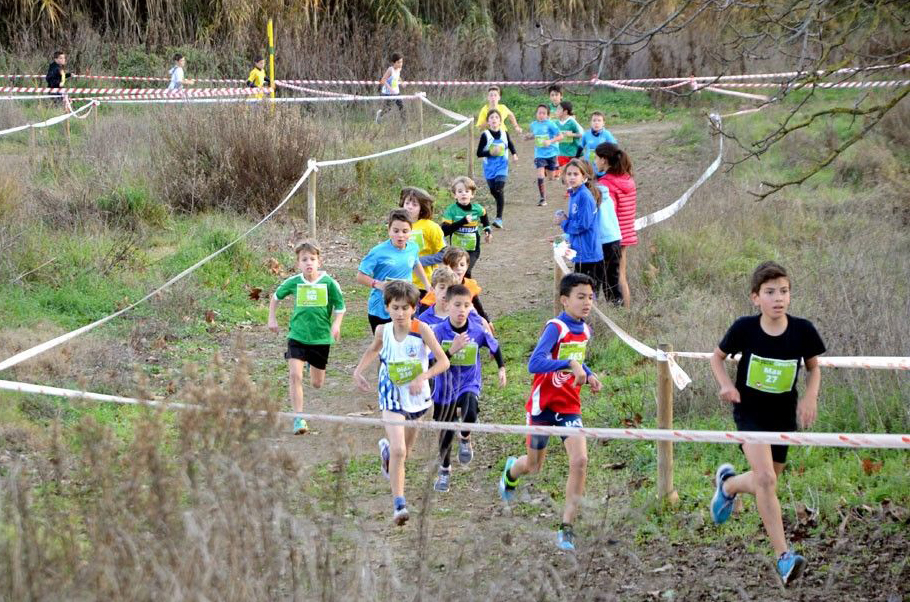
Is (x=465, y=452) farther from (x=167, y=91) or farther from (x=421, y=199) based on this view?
(x=167, y=91)

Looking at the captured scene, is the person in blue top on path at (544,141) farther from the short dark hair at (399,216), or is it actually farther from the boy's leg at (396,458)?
the boy's leg at (396,458)

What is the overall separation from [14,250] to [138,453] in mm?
7679

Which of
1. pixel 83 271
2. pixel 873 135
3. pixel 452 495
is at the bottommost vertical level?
pixel 452 495

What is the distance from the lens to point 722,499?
5.88 m

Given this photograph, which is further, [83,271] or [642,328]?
[83,271]

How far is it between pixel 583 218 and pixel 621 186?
85cm

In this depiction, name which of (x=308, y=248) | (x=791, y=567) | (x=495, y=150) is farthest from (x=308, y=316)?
(x=495, y=150)

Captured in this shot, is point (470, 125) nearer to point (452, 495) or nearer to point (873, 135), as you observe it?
point (873, 135)

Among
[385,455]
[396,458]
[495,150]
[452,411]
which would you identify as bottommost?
[385,455]

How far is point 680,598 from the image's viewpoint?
17.0ft

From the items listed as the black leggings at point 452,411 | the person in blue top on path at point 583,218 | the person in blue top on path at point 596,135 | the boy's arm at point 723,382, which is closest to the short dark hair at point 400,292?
the black leggings at point 452,411

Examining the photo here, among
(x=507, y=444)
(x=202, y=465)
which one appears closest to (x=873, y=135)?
(x=507, y=444)

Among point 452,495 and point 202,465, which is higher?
point 202,465

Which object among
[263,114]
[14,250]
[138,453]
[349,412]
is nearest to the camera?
[138,453]
